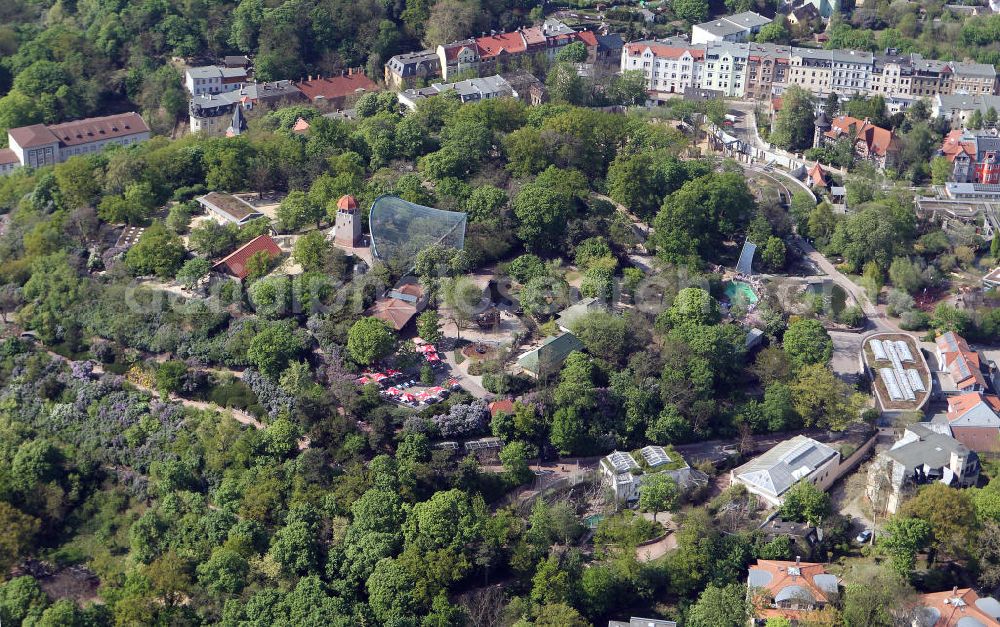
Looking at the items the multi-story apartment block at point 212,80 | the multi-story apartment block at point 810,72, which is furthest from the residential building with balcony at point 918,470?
the multi-story apartment block at point 212,80

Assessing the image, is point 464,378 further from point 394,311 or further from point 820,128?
point 820,128

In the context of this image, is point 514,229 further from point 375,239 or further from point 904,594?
Answer: point 904,594

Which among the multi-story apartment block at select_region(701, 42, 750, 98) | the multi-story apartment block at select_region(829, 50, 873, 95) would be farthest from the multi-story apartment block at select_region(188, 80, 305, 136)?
the multi-story apartment block at select_region(829, 50, 873, 95)

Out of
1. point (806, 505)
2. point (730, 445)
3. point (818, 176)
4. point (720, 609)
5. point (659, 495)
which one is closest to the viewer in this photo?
point (720, 609)

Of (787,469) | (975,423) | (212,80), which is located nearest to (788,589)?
(787,469)

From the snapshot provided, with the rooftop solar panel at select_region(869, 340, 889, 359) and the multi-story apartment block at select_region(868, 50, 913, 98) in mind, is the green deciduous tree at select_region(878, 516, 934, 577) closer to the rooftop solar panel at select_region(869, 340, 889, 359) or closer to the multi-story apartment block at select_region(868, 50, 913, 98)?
the rooftop solar panel at select_region(869, 340, 889, 359)

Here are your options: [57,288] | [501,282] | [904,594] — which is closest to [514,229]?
[501,282]
